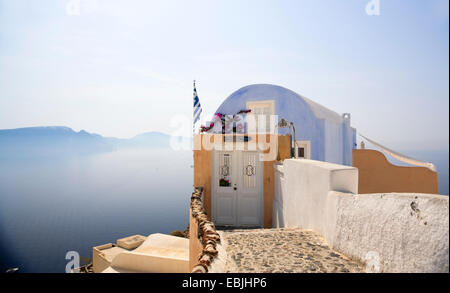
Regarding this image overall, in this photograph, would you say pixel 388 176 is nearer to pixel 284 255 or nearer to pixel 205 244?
pixel 284 255

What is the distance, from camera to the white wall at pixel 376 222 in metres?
1.71

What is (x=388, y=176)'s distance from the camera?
10617mm

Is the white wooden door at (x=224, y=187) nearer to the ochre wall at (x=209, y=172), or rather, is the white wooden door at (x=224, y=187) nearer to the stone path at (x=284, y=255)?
the ochre wall at (x=209, y=172)

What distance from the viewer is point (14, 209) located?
36500 mm

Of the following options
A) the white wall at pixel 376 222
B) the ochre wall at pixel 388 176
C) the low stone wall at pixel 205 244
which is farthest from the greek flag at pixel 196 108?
the ochre wall at pixel 388 176

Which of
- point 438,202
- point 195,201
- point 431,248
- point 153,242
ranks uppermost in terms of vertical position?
point 438,202

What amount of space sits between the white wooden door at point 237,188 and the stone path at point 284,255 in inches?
128

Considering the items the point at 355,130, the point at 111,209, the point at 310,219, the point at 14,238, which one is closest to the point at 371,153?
the point at 355,130

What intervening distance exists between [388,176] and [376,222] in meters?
10.3

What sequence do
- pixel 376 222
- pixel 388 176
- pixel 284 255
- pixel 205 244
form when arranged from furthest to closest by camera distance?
pixel 388 176 < pixel 205 244 < pixel 284 255 < pixel 376 222

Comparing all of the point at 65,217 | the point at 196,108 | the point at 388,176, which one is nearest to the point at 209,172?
the point at 196,108
